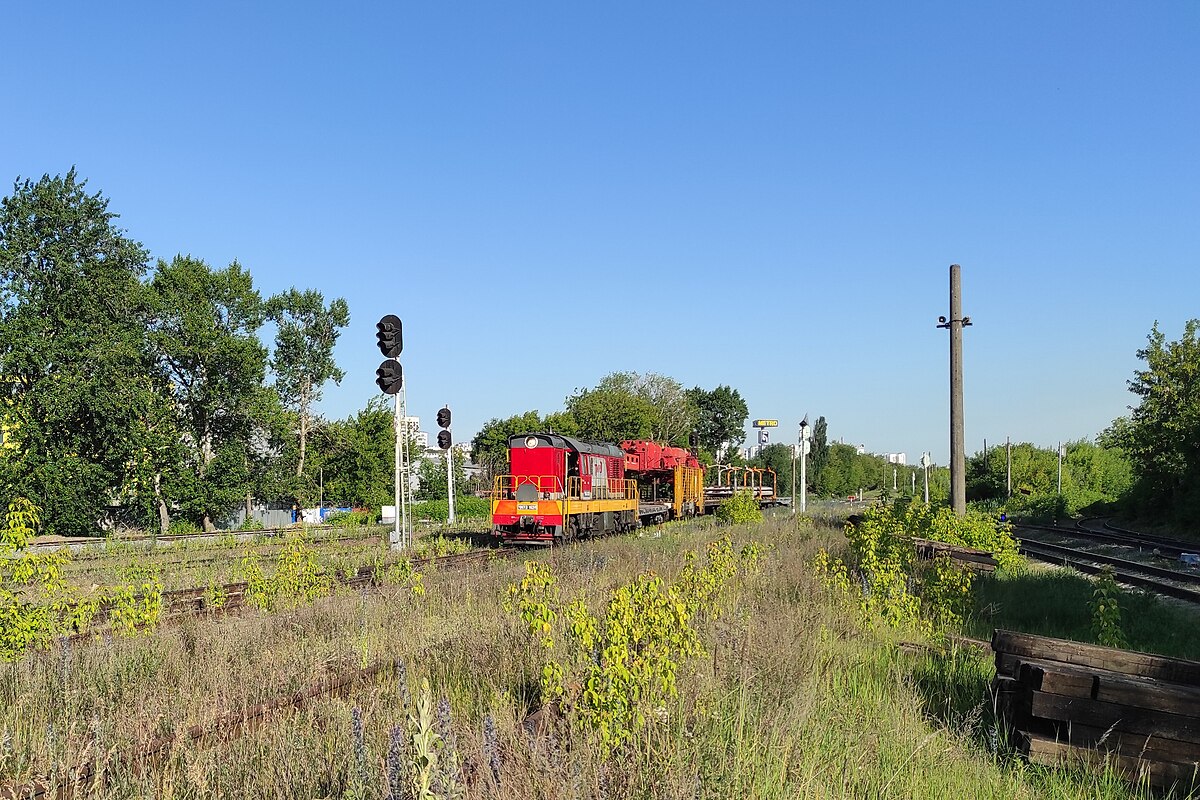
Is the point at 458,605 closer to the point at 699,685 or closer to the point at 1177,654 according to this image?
the point at 699,685

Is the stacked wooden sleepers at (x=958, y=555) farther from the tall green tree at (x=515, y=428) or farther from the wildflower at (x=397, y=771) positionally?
the tall green tree at (x=515, y=428)

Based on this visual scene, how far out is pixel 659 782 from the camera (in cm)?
398

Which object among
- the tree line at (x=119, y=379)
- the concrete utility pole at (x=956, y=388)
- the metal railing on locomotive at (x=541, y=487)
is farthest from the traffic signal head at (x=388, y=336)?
the tree line at (x=119, y=379)

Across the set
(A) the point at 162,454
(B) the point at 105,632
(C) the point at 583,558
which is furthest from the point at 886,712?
(A) the point at 162,454

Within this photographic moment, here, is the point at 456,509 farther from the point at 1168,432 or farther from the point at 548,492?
the point at 1168,432

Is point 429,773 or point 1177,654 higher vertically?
point 429,773

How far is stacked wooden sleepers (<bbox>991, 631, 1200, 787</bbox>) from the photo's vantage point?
5.23 meters

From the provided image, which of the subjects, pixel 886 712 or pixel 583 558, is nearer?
pixel 886 712

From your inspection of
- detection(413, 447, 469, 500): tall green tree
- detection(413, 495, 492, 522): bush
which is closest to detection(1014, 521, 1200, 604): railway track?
detection(413, 495, 492, 522): bush

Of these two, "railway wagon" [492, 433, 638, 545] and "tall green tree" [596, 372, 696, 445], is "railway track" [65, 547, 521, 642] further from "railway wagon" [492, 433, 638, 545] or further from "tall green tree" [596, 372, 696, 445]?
"tall green tree" [596, 372, 696, 445]

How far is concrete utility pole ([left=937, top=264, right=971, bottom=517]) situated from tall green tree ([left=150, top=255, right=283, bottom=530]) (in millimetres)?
36134

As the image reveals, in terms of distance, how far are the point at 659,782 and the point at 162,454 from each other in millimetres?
42909

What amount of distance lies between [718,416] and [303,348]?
251ft

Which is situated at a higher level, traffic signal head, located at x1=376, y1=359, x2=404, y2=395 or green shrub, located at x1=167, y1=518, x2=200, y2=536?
traffic signal head, located at x1=376, y1=359, x2=404, y2=395
